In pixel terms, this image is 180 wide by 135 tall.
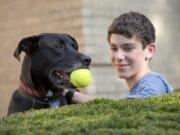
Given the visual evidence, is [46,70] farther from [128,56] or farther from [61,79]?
[128,56]

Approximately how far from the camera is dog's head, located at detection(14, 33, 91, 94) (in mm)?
4512

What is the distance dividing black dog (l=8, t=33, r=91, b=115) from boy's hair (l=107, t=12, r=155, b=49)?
74 centimetres

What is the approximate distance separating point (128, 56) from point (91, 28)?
6.29 metres

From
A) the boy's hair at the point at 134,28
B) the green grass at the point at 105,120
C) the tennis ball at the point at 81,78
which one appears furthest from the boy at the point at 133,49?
the green grass at the point at 105,120

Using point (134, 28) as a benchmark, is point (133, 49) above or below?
below

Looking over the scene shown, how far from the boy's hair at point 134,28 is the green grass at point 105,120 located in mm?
1094

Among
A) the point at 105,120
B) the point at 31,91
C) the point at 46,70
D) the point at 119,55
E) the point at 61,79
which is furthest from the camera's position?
the point at 46,70

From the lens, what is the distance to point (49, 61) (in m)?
4.79

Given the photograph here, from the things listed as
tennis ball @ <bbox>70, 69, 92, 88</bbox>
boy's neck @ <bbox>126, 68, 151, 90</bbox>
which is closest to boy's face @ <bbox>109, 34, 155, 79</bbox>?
boy's neck @ <bbox>126, 68, 151, 90</bbox>

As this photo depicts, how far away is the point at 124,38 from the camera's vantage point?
12.5 ft

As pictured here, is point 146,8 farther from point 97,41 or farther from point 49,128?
point 49,128

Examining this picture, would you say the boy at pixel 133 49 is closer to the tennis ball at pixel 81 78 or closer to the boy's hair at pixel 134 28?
the boy's hair at pixel 134 28

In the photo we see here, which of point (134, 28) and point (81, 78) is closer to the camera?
point (134, 28)

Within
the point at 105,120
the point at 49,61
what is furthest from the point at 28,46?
the point at 105,120
